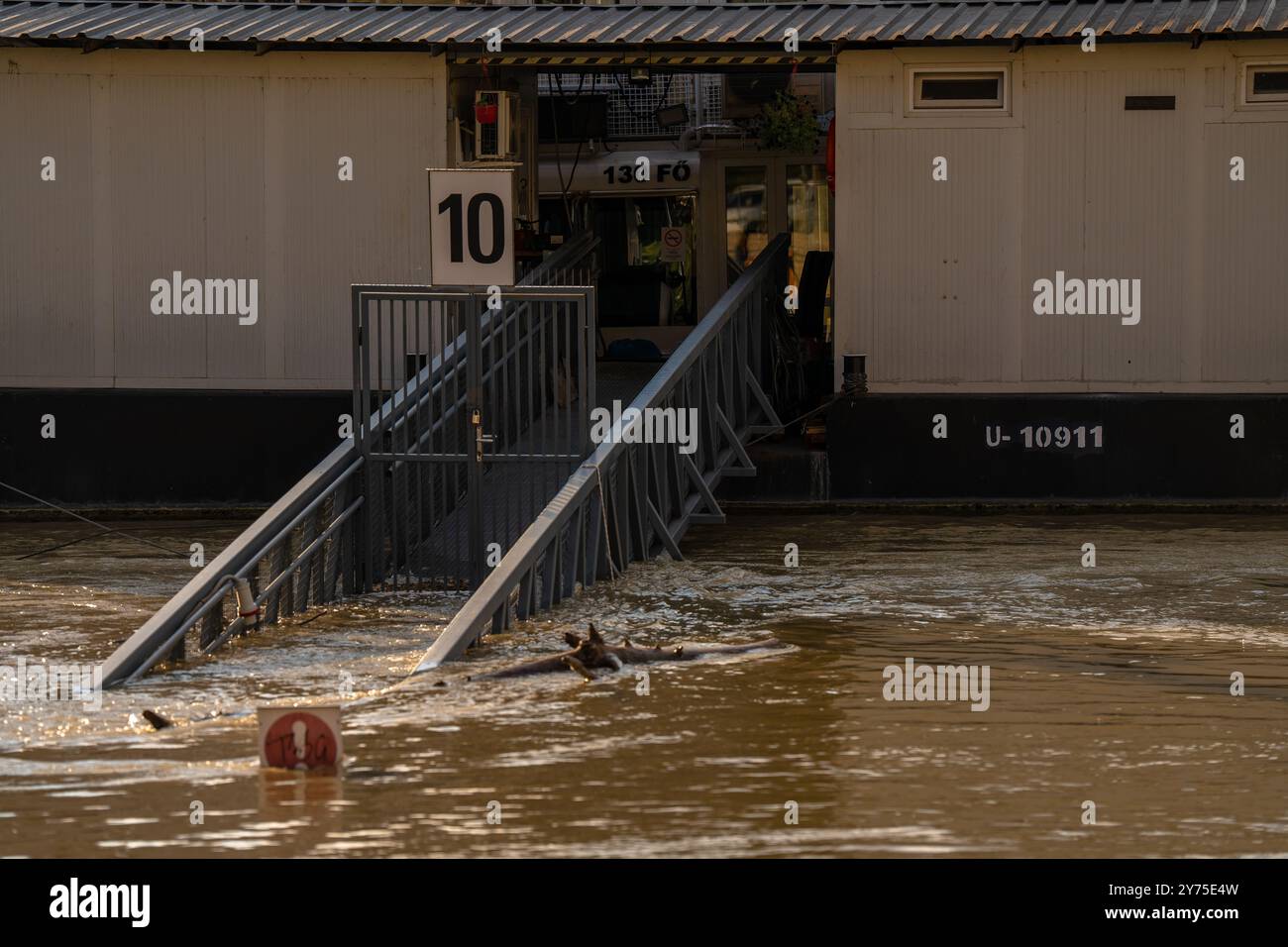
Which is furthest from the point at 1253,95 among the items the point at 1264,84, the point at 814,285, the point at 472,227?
the point at 472,227

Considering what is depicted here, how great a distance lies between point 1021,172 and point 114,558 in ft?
28.4

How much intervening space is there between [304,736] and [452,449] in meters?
6.89

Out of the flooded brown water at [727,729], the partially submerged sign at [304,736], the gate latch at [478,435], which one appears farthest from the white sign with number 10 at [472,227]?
the partially submerged sign at [304,736]

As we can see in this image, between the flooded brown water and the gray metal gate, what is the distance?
0.60 m

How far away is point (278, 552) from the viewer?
13508 millimetres

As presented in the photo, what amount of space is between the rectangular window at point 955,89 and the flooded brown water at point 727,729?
5.21 m

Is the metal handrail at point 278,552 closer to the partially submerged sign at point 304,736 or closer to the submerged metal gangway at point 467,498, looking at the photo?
the submerged metal gangway at point 467,498

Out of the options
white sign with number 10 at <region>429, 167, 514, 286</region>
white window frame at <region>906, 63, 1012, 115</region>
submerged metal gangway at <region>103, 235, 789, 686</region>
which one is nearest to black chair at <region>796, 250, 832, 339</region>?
white window frame at <region>906, 63, 1012, 115</region>

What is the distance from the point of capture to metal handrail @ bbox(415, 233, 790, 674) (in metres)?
12.5

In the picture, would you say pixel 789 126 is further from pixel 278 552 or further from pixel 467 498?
pixel 278 552

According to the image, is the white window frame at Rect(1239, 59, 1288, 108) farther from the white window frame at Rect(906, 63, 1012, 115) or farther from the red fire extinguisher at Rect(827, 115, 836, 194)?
the red fire extinguisher at Rect(827, 115, 836, 194)

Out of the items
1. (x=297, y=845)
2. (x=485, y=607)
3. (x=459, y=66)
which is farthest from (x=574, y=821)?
(x=459, y=66)

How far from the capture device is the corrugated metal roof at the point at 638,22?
61.0ft

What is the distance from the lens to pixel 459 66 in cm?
1989
